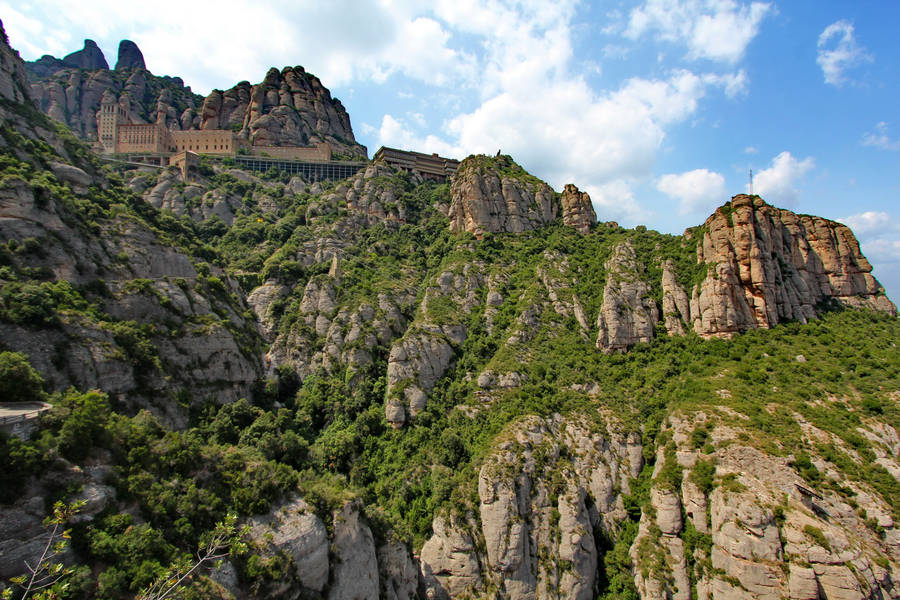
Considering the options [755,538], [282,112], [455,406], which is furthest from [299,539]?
[282,112]

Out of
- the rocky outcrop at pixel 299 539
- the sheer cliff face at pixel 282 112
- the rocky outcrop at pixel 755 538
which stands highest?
the sheer cliff face at pixel 282 112

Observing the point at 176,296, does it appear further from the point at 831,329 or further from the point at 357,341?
the point at 831,329

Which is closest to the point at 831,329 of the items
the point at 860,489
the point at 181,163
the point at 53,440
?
the point at 860,489

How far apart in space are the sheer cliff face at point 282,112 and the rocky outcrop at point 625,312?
109 metres

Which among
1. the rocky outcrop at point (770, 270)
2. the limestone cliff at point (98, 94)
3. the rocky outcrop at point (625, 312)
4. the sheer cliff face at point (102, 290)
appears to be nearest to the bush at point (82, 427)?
the sheer cliff face at point (102, 290)

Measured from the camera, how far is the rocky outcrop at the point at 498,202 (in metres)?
86.6

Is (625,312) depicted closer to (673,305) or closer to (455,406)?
(673,305)

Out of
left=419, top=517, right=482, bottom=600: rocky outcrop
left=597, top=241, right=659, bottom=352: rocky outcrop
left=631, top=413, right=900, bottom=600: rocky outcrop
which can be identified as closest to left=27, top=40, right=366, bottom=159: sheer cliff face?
left=597, top=241, right=659, bottom=352: rocky outcrop

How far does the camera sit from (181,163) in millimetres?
105312

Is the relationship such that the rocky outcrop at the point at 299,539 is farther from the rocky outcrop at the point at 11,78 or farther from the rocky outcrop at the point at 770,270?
the rocky outcrop at the point at 11,78

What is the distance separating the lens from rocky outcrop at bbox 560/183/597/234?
280 feet

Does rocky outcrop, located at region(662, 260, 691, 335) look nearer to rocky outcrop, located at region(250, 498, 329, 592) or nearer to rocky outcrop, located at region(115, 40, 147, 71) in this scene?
rocky outcrop, located at region(250, 498, 329, 592)

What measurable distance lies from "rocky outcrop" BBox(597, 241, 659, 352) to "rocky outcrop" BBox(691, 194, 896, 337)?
6.03 m

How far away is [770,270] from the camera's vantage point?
55.8 meters
